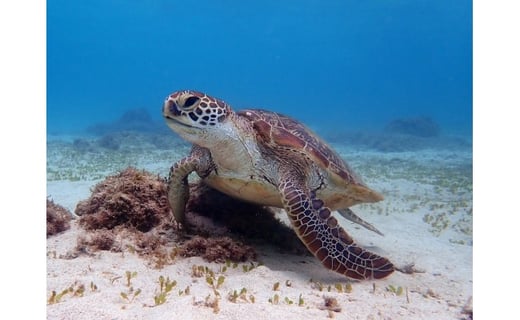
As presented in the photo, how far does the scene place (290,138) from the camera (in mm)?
4316

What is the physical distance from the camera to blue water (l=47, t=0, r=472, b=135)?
110125mm

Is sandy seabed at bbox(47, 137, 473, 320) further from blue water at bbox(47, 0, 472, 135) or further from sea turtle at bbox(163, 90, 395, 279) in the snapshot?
blue water at bbox(47, 0, 472, 135)

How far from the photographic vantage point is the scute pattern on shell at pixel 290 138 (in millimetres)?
4305

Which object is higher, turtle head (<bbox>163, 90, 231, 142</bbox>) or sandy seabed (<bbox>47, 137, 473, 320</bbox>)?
turtle head (<bbox>163, 90, 231, 142</bbox>)

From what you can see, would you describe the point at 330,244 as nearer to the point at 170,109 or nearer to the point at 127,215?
the point at 170,109

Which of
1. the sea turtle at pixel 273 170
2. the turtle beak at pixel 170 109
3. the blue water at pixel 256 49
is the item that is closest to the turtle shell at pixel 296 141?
the sea turtle at pixel 273 170

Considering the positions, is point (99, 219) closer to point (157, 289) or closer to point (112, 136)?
point (157, 289)

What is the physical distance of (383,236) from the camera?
6.12m

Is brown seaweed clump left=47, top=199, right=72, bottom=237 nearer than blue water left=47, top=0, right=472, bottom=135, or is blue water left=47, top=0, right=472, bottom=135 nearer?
brown seaweed clump left=47, top=199, right=72, bottom=237

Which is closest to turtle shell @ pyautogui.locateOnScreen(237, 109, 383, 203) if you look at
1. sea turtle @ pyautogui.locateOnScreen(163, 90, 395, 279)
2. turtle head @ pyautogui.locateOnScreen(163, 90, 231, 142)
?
sea turtle @ pyautogui.locateOnScreen(163, 90, 395, 279)

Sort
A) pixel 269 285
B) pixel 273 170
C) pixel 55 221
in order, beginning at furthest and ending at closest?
pixel 55 221
pixel 273 170
pixel 269 285

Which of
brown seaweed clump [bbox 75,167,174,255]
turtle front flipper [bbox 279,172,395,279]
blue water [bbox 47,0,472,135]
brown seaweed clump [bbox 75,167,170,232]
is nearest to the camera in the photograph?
turtle front flipper [bbox 279,172,395,279]

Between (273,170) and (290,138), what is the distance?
1.49 ft

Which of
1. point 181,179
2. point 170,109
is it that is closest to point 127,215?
point 181,179
